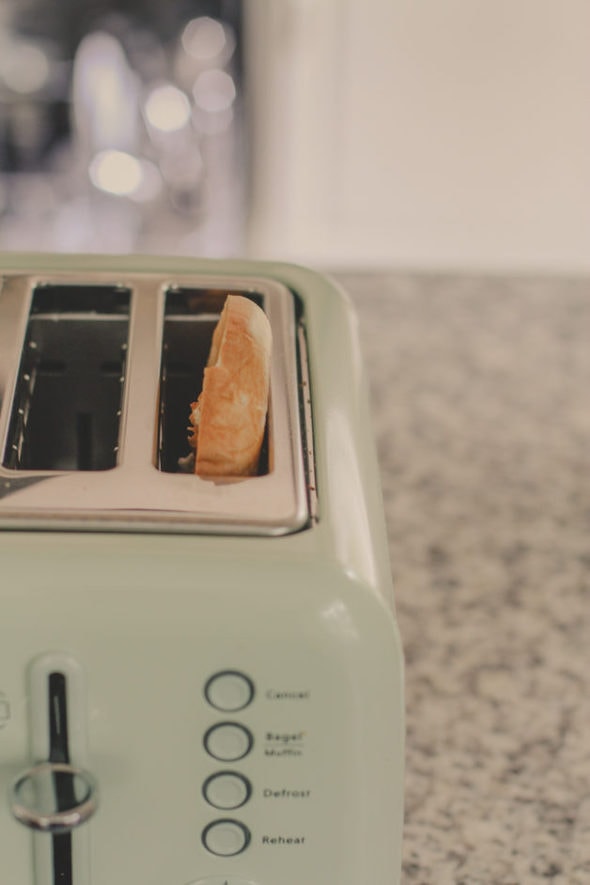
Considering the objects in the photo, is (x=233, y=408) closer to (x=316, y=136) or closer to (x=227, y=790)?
(x=227, y=790)

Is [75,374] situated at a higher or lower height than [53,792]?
higher

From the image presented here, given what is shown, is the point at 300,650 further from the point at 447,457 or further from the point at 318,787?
the point at 447,457

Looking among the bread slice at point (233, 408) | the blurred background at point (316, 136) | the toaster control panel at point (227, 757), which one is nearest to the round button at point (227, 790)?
the toaster control panel at point (227, 757)

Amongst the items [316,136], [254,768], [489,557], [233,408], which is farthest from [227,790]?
[316,136]

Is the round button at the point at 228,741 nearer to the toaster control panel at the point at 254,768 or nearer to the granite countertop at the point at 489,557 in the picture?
the toaster control panel at the point at 254,768

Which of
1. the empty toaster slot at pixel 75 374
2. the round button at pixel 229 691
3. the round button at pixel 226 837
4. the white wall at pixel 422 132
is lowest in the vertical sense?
the round button at pixel 226 837

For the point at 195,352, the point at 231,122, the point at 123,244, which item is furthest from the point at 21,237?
the point at 195,352

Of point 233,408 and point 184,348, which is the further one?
point 184,348
